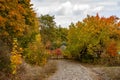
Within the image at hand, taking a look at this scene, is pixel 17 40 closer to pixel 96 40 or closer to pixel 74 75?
pixel 74 75

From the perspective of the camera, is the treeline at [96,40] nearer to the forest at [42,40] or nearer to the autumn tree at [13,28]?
the forest at [42,40]

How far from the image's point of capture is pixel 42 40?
61.6 metres

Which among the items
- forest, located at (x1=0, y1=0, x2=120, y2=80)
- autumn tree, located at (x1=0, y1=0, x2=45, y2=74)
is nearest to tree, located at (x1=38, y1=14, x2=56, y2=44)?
forest, located at (x1=0, y1=0, x2=120, y2=80)

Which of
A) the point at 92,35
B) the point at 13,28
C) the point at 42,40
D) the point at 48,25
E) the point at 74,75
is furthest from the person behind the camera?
the point at 48,25

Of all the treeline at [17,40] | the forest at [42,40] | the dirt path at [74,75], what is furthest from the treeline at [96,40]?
the dirt path at [74,75]

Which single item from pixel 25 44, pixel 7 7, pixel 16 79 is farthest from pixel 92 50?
pixel 16 79

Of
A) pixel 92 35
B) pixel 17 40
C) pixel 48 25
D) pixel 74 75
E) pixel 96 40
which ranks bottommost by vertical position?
pixel 74 75

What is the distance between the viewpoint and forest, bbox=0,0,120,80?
79.9 feet

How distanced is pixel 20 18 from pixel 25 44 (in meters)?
5.03

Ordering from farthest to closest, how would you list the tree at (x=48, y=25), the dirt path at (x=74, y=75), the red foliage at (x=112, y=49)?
1. the tree at (x=48, y=25)
2. the red foliage at (x=112, y=49)
3. the dirt path at (x=74, y=75)

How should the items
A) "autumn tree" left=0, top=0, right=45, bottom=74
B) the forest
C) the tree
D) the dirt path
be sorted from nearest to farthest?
the forest, the dirt path, "autumn tree" left=0, top=0, right=45, bottom=74, the tree

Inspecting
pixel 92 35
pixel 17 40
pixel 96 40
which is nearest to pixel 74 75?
pixel 17 40

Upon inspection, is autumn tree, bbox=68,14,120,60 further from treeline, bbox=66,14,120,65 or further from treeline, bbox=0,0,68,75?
treeline, bbox=0,0,68,75

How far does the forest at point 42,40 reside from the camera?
79.9ft
